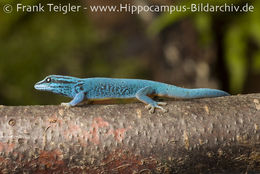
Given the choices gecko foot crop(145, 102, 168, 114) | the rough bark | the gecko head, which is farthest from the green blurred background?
the rough bark

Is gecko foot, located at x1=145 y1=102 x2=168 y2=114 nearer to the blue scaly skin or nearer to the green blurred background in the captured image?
the blue scaly skin

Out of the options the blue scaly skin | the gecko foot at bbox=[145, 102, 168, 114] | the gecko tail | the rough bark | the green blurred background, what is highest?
the green blurred background

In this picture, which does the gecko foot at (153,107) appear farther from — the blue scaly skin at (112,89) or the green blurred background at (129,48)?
the green blurred background at (129,48)

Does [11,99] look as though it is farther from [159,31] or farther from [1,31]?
[159,31]

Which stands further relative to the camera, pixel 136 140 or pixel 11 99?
pixel 11 99

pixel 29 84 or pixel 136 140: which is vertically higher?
pixel 29 84

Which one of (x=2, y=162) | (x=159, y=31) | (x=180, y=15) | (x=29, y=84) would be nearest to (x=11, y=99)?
(x=29, y=84)

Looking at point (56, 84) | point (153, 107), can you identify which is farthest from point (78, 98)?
point (153, 107)
